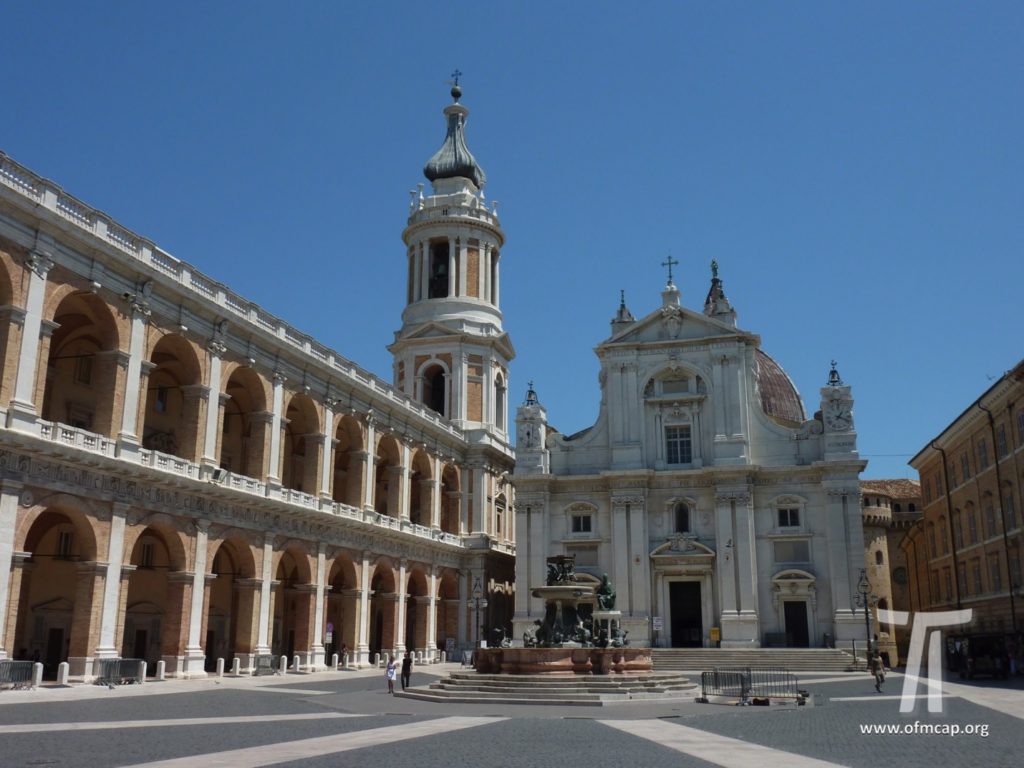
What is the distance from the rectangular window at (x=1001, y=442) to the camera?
1750 inches

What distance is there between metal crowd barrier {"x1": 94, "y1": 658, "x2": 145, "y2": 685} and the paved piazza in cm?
79

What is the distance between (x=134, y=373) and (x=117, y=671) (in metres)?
9.93

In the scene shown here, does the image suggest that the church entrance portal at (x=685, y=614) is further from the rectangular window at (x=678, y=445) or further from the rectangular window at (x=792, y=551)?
the rectangular window at (x=678, y=445)

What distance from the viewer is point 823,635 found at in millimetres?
51906

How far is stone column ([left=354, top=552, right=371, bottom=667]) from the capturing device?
157 ft

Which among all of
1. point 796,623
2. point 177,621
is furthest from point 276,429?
point 796,623

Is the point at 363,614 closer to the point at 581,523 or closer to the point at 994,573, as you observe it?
the point at 581,523

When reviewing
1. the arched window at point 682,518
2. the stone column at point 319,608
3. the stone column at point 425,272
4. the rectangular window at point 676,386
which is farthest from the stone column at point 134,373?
the stone column at point 425,272

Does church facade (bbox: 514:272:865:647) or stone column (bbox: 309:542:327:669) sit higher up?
church facade (bbox: 514:272:865:647)

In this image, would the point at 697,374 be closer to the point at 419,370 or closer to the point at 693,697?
the point at 419,370

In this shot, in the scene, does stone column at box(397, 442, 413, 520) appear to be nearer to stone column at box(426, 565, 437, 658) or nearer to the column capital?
stone column at box(426, 565, 437, 658)

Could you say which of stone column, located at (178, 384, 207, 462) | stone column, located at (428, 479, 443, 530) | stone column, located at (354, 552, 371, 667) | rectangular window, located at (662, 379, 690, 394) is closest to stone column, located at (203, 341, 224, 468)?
stone column, located at (178, 384, 207, 462)

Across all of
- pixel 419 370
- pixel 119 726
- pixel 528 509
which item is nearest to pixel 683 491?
pixel 528 509

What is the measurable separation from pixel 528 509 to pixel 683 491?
9.08 metres
